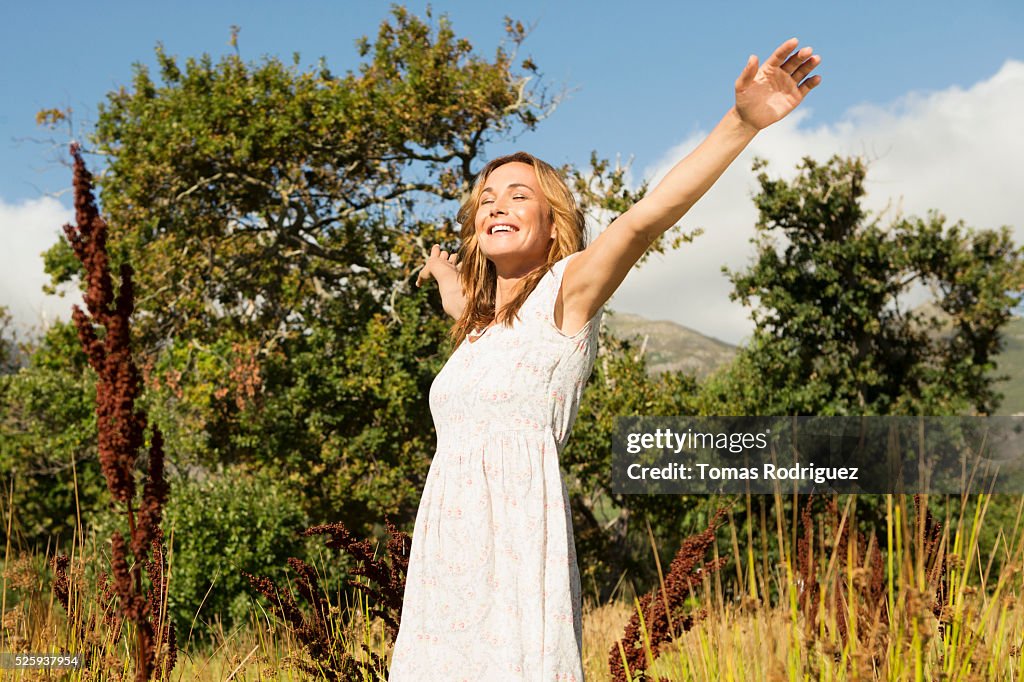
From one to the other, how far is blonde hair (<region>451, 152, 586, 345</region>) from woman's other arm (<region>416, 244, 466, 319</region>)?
0.34ft

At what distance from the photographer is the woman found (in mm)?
1900

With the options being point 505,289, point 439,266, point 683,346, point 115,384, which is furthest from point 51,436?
point 683,346

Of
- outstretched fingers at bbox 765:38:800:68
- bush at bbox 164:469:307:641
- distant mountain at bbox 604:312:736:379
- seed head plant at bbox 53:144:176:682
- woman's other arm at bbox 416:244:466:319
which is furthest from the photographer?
distant mountain at bbox 604:312:736:379

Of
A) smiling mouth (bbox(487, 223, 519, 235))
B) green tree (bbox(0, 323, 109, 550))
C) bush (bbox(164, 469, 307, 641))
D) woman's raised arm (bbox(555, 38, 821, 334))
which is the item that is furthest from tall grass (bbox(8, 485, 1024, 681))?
green tree (bbox(0, 323, 109, 550))

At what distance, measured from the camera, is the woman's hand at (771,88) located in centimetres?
183

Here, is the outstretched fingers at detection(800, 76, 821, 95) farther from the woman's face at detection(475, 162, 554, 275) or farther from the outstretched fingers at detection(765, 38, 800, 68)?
the woman's face at detection(475, 162, 554, 275)

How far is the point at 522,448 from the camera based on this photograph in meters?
2.18

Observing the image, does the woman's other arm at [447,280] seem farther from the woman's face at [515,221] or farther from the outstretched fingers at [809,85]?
the outstretched fingers at [809,85]

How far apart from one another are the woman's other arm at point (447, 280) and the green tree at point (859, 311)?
9.60 m

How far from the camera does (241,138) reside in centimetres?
1040

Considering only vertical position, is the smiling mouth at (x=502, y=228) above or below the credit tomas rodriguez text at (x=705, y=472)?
above
